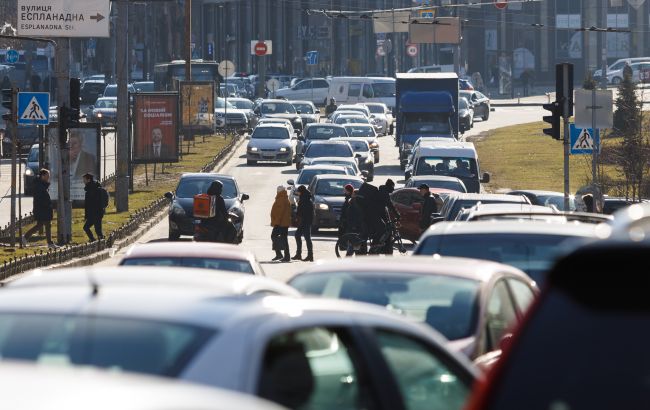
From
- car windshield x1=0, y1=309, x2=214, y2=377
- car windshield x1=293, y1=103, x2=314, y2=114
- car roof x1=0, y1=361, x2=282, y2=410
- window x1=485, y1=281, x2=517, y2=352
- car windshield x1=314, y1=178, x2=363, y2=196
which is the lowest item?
car windshield x1=314, y1=178, x2=363, y2=196

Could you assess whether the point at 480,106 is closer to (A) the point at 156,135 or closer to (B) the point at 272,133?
(B) the point at 272,133

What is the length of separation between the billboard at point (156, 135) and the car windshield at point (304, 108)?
29.0 meters

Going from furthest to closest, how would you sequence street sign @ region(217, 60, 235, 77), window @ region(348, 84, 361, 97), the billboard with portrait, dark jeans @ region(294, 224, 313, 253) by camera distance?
1. window @ region(348, 84, 361, 97)
2. street sign @ region(217, 60, 235, 77)
3. the billboard with portrait
4. dark jeans @ region(294, 224, 313, 253)

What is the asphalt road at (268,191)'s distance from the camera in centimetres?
2986

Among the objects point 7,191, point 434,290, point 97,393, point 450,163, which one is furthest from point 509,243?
point 7,191

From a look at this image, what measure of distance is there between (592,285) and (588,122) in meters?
25.7

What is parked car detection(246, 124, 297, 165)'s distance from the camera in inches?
2201

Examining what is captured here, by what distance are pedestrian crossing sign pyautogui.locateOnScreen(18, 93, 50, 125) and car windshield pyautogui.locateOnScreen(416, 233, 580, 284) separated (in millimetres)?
18975

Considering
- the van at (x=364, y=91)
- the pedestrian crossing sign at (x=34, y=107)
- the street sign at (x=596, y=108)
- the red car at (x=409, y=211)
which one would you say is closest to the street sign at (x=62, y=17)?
the pedestrian crossing sign at (x=34, y=107)

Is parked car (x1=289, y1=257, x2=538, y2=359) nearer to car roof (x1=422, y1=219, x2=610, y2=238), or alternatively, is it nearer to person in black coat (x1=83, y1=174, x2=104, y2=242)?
car roof (x1=422, y1=219, x2=610, y2=238)

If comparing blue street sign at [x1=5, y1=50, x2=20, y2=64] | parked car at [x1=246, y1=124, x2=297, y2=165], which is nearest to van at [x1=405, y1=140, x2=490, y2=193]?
parked car at [x1=246, y1=124, x2=297, y2=165]

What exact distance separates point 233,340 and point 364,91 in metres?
78.1

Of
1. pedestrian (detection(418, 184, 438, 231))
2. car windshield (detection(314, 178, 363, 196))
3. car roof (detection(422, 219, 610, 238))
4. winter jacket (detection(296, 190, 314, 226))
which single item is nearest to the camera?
car roof (detection(422, 219, 610, 238))

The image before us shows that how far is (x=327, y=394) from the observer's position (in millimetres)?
5887
